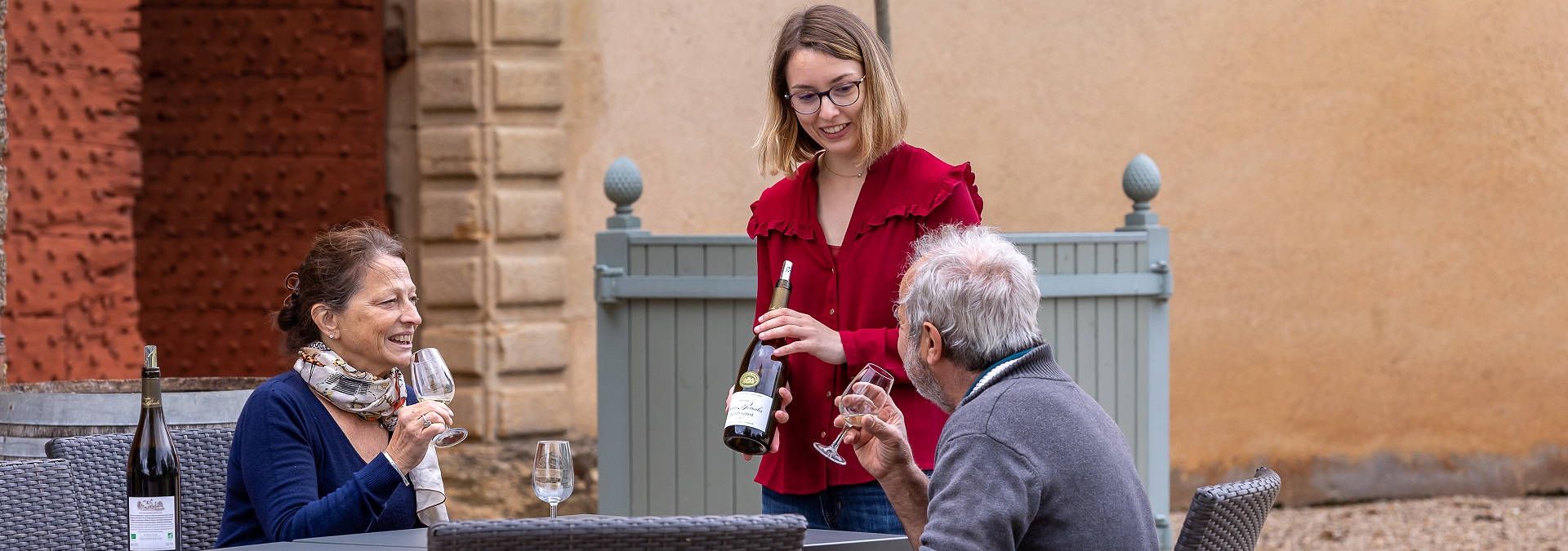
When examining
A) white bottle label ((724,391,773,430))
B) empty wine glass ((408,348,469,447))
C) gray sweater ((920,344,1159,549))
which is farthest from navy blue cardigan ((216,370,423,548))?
Answer: gray sweater ((920,344,1159,549))

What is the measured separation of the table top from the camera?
2.61 meters

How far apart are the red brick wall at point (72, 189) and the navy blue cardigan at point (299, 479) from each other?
4339 millimetres

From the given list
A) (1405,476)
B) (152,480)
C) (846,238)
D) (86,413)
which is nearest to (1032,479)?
(846,238)

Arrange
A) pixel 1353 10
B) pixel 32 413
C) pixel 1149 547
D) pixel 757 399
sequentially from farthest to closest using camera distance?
pixel 1353 10 < pixel 32 413 < pixel 757 399 < pixel 1149 547

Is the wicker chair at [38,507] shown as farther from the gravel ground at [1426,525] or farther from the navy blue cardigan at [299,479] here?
the gravel ground at [1426,525]

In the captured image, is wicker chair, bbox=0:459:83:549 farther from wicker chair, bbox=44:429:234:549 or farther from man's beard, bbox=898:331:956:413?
man's beard, bbox=898:331:956:413

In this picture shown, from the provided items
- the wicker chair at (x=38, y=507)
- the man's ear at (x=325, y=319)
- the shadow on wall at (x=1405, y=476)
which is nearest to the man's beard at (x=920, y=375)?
Result: the man's ear at (x=325, y=319)

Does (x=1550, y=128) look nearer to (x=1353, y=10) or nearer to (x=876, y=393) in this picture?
(x=1353, y=10)

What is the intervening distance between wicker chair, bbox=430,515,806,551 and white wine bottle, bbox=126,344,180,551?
2.82ft

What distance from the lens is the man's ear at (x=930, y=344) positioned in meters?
2.53

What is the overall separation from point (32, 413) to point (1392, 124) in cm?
646

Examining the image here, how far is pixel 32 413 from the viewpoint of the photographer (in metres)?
3.58

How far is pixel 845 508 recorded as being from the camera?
9.96ft

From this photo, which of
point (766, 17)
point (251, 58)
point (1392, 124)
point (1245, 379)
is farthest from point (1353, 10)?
point (251, 58)
